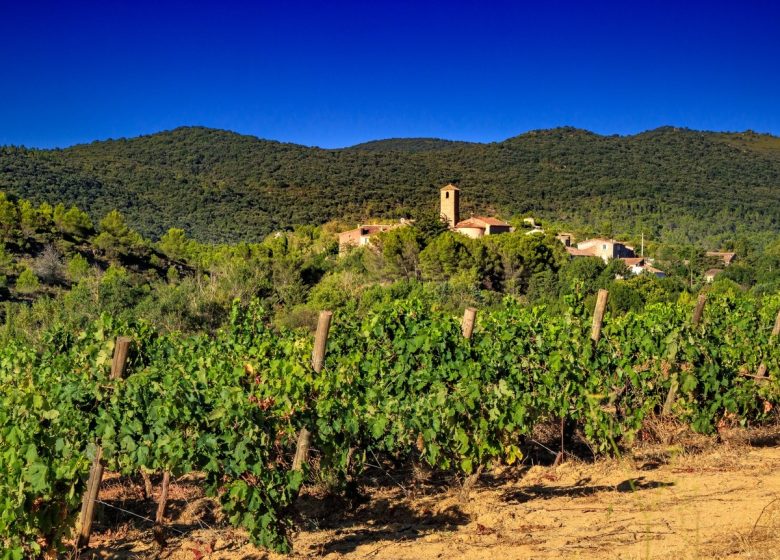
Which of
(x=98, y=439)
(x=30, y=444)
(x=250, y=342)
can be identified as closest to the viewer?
(x=30, y=444)

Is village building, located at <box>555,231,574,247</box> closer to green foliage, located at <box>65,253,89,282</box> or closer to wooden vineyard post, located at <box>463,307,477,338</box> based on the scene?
green foliage, located at <box>65,253,89,282</box>

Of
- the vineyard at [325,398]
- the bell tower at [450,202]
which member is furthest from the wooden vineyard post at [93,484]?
the bell tower at [450,202]

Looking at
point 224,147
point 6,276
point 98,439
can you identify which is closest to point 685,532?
point 98,439

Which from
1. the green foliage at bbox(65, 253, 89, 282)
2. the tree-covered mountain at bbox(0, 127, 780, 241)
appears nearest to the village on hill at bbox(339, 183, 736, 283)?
the tree-covered mountain at bbox(0, 127, 780, 241)

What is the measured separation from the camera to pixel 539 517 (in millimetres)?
3734

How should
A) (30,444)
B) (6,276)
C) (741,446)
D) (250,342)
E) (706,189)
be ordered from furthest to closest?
(706,189)
(6,276)
(250,342)
(741,446)
(30,444)

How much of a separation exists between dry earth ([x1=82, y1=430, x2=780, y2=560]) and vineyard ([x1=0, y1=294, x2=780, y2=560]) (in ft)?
0.80

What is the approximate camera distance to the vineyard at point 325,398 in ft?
10.8

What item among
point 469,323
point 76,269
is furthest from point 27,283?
point 469,323

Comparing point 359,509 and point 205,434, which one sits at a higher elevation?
point 205,434

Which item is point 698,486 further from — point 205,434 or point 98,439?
point 98,439

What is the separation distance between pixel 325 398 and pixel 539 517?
150 centimetres

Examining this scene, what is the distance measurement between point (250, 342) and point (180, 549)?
247cm

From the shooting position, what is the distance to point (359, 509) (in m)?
4.29
